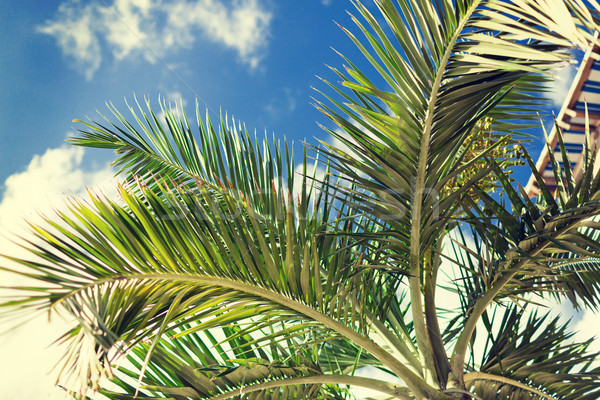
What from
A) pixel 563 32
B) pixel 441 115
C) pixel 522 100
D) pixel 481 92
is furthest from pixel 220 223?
pixel 522 100

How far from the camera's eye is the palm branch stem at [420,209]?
1495 mm

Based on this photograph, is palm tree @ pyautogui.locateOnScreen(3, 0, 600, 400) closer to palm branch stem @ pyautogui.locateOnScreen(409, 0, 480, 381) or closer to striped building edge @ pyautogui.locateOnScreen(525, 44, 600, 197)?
palm branch stem @ pyautogui.locateOnScreen(409, 0, 480, 381)

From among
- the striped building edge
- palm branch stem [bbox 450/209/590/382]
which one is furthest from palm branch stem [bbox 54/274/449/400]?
the striped building edge

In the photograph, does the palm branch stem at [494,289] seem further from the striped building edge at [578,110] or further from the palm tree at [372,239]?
the striped building edge at [578,110]

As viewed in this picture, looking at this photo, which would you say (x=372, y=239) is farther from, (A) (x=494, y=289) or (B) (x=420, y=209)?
(A) (x=494, y=289)

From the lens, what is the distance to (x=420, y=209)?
64.8 inches

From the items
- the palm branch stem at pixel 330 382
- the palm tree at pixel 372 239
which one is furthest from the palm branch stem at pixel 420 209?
the palm branch stem at pixel 330 382

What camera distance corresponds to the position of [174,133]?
2695mm

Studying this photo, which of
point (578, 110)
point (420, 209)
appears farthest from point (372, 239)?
point (578, 110)

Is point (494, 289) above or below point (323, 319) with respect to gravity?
above

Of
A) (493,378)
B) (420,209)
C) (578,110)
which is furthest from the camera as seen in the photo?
(578,110)

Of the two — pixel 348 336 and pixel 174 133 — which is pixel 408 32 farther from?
pixel 174 133

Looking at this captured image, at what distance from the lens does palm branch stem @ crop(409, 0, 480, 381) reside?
58.9 inches

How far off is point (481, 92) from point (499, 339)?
117 centimetres
